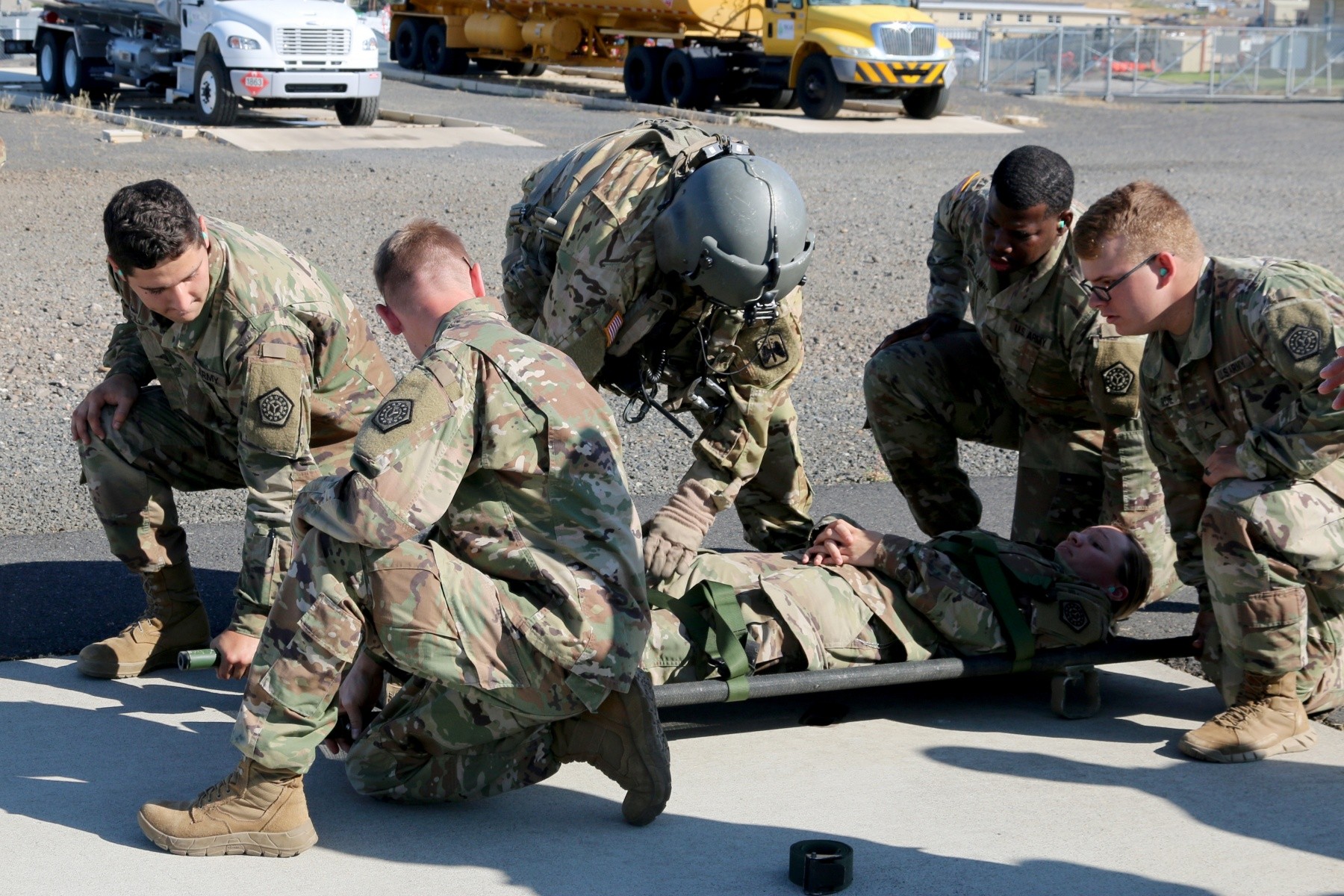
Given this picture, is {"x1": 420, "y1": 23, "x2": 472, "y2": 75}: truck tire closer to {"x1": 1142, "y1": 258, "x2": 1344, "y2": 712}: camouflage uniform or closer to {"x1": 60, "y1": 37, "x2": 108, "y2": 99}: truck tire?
{"x1": 60, "y1": 37, "x2": 108, "y2": 99}: truck tire

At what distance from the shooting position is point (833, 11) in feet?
67.7

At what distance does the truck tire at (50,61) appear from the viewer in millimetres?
20406

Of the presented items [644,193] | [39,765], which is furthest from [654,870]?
[644,193]

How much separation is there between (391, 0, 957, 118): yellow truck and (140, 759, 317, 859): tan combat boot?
59.3 feet

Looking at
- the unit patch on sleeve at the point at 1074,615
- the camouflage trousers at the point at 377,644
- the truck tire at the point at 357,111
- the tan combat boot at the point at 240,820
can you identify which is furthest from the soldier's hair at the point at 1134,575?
the truck tire at the point at 357,111

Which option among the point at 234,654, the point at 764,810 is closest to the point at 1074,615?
the point at 764,810

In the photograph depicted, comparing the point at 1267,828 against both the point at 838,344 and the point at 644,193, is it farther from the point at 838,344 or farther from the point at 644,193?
the point at 838,344

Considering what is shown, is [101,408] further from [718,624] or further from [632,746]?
[632,746]

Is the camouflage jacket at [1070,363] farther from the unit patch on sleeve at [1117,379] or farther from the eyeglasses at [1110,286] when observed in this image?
the eyeglasses at [1110,286]

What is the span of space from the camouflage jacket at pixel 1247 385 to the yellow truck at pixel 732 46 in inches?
655

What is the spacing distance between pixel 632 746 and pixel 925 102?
19.1 meters

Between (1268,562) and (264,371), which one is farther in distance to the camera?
(264,371)

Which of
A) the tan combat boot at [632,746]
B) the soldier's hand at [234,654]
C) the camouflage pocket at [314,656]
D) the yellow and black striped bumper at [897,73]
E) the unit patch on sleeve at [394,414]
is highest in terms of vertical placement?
the yellow and black striped bumper at [897,73]

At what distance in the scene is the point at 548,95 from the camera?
74.8 feet
